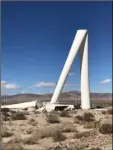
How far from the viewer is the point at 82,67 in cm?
4347

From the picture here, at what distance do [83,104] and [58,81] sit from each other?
3810 millimetres

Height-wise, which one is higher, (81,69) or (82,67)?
(82,67)

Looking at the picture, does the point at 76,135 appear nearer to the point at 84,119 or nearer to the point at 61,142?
the point at 61,142

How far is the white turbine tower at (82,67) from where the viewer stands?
142ft

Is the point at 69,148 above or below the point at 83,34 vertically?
below

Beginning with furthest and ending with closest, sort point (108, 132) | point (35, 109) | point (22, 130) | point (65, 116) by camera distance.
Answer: point (35, 109) < point (65, 116) < point (22, 130) < point (108, 132)

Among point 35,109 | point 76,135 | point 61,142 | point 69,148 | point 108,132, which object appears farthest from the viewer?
point 35,109

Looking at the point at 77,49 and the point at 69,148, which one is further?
the point at 77,49

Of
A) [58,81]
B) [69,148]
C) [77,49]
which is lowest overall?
[69,148]

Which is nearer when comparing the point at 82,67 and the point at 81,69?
the point at 82,67

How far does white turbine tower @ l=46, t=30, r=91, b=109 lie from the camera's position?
43.2 meters

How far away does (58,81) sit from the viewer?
4428 centimetres

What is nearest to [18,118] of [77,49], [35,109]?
[35,109]

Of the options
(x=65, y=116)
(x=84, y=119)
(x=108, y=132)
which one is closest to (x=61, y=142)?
(x=108, y=132)
